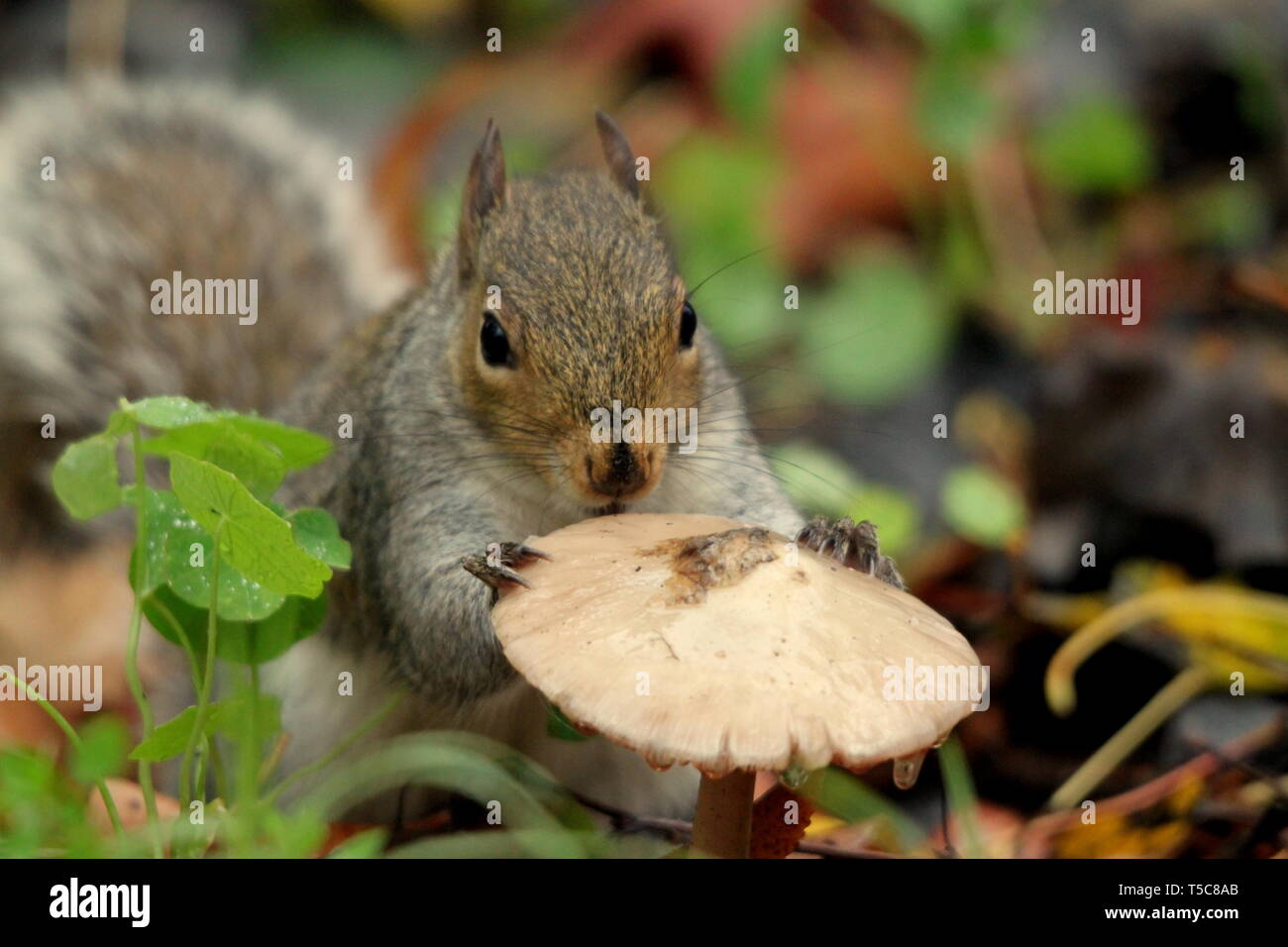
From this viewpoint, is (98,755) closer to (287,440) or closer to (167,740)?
(167,740)

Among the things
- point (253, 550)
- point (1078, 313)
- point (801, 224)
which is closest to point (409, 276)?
point (801, 224)

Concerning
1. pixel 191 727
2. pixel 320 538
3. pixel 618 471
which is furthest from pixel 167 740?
pixel 618 471

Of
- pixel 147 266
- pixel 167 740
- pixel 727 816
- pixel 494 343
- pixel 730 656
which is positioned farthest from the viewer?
pixel 147 266

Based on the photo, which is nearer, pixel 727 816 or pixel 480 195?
pixel 727 816

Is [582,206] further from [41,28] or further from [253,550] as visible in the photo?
[41,28]

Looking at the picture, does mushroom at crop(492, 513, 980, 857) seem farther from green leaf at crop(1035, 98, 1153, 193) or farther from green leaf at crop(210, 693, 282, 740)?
green leaf at crop(1035, 98, 1153, 193)

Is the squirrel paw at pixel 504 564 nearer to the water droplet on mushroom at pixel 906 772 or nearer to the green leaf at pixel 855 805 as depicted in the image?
the water droplet on mushroom at pixel 906 772

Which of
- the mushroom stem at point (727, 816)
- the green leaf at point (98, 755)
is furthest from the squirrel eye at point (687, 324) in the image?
the green leaf at point (98, 755)
